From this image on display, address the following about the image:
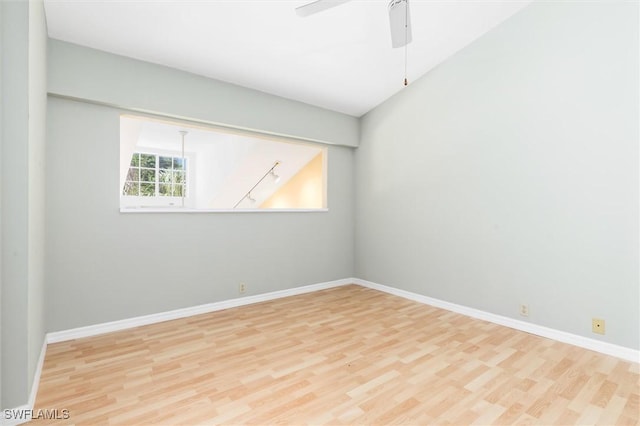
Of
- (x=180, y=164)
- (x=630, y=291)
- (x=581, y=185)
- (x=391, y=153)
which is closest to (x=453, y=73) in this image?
(x=391, y=153)

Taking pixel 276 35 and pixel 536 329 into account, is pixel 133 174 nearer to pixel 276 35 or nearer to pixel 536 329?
pixel 276 35

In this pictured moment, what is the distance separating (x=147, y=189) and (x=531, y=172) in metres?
6.01

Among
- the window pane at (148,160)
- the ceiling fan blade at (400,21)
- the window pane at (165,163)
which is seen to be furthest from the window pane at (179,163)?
the ceiling fan blade at (400,21)

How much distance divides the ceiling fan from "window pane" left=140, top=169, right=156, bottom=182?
510 centimetres

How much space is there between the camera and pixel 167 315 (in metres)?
3.29

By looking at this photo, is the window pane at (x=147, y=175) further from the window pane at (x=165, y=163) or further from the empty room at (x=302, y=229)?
the empty room at (x=302, y=229)

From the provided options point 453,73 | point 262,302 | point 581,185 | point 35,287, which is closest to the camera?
point 35,287

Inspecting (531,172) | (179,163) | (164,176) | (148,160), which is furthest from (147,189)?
(531,172)

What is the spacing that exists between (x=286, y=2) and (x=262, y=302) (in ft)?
10.2

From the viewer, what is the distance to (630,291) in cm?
248

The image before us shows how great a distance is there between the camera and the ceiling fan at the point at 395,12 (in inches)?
78.0

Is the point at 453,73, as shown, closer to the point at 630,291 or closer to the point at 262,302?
the point at 630,291

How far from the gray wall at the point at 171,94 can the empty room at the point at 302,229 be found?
→ 0.02 meters

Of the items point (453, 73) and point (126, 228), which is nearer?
point (126, 228)
